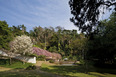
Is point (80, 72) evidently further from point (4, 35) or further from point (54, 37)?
point (54, 37)

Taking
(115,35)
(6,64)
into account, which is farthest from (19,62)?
(115,35)

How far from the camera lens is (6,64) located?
17.1 m

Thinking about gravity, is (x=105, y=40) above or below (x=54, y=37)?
below

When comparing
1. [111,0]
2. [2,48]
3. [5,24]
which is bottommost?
[2,48]

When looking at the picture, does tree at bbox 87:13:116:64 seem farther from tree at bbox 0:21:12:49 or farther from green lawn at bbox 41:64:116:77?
tree at bbox 0:21:12:49

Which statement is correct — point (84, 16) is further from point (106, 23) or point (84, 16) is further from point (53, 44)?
point (53, 44)

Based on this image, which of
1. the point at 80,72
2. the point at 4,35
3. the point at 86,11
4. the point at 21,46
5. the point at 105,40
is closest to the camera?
the point at 86,11

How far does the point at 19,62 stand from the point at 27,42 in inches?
170

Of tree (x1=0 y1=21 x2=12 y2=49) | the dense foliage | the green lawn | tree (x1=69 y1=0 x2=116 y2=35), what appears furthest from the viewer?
the dense foliage

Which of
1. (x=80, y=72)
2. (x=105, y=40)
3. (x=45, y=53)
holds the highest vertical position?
(x=105, y=40)

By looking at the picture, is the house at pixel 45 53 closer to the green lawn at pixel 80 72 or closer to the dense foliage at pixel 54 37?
the dense foliage at pixel 54 37

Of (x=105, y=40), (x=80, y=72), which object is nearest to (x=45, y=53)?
(x=80, y=72)

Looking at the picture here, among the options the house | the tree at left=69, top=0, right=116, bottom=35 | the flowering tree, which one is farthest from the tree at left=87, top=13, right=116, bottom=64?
the house

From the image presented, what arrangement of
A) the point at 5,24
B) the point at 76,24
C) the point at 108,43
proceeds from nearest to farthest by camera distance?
the point at 76,24
the point at 108,43
the point at 5,24
